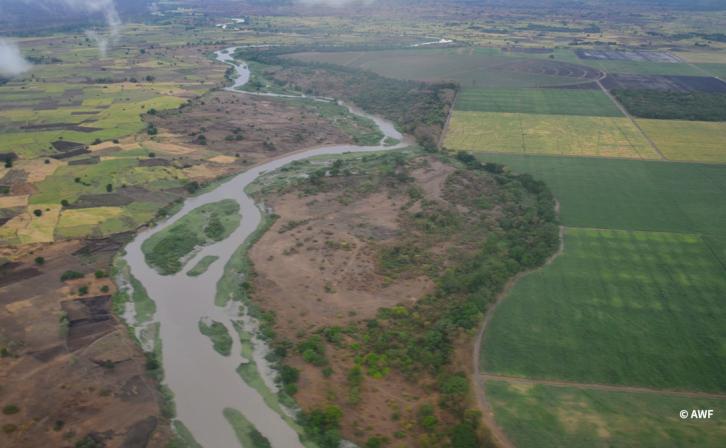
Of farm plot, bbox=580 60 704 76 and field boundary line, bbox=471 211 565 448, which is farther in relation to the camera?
farm plot, bbox=580 60 704 76

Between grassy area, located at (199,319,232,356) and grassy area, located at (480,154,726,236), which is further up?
grassy area, located at (480,154,726,236)

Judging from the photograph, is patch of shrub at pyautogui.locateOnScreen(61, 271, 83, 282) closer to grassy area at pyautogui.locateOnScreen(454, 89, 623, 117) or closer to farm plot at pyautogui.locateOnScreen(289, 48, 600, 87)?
grassy area at pyautogui.locateOnScreen(454, 89, 623, 117)

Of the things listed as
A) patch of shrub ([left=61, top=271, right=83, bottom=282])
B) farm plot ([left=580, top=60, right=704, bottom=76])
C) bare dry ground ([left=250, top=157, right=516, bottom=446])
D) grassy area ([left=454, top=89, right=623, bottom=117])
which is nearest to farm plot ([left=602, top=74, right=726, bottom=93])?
→ farm plot ([left=580, top=60, right=704, bottom=76])

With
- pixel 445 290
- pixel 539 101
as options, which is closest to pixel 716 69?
pixel 539 101

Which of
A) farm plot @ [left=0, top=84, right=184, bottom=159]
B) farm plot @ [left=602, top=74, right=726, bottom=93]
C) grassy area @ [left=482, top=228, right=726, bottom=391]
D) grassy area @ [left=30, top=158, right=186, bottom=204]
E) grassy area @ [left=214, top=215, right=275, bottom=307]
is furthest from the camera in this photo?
farm plot @ [left=602, top=74, right=726, bottom=93]

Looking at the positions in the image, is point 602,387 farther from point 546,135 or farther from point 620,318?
point 546,135

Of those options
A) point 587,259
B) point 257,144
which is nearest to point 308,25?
point 257,144

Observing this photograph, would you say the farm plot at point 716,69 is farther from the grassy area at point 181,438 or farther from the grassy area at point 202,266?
the grassy area at point 181,438

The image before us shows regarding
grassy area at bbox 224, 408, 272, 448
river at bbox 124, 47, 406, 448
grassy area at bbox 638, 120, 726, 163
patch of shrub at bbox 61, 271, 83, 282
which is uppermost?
grassy area at bbox 638, 120, 726, 163

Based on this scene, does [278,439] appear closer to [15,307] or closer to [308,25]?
[15,307]
